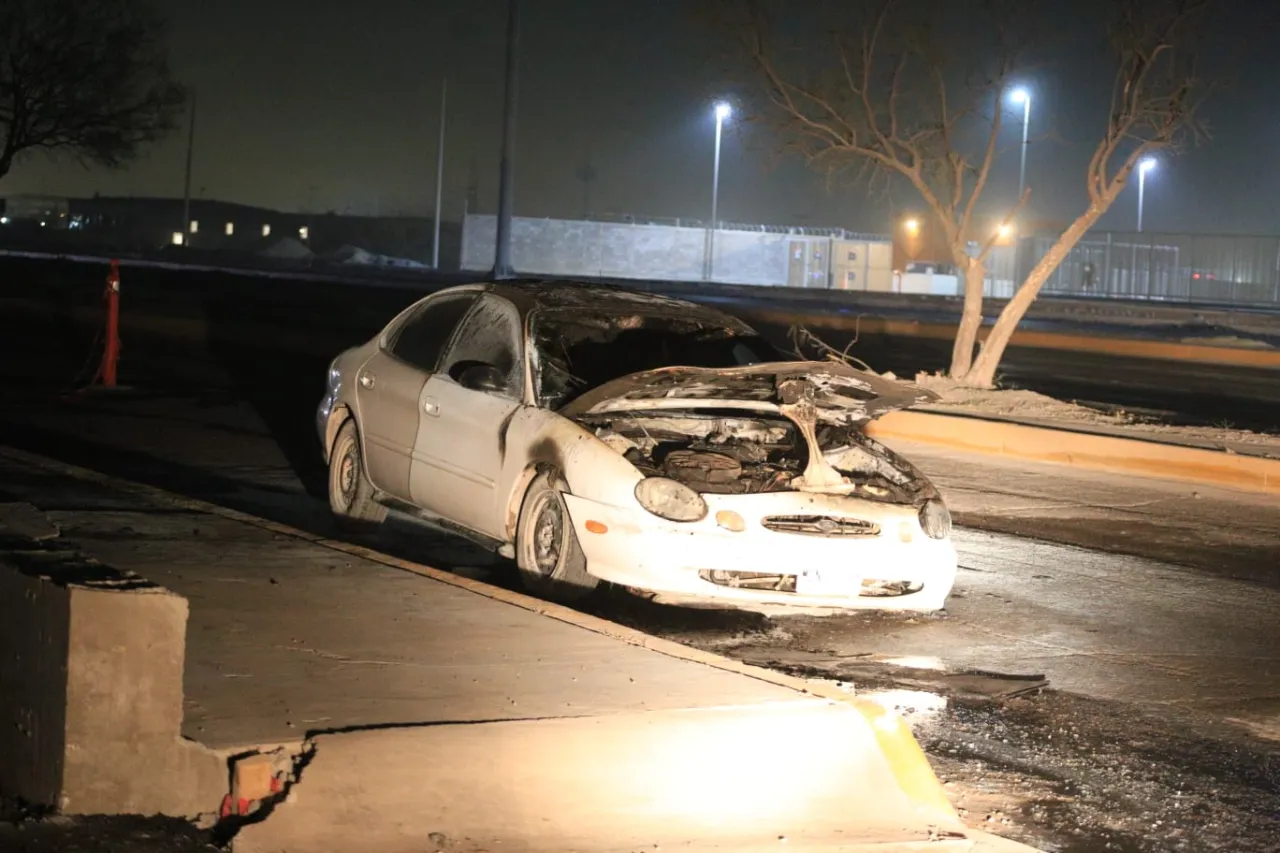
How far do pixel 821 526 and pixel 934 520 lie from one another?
2.13 feet

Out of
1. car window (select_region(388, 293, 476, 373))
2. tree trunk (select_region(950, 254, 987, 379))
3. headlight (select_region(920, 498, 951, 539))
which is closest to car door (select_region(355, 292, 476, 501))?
car window (select_region(388, 293, 476, 373))

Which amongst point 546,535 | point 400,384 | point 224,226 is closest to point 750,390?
point 546,535

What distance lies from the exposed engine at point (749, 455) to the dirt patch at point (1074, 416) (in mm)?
6242

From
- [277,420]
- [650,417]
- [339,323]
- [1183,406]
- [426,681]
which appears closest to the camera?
[426,681]

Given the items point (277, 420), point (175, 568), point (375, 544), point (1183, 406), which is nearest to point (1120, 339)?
point (1183, 406)

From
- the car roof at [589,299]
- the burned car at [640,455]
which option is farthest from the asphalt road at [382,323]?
the burned car at [640,455]

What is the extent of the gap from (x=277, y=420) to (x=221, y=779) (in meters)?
10.9

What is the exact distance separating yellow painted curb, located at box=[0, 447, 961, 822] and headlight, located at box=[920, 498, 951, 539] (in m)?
1.59

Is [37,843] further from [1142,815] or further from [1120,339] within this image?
[1120,339]

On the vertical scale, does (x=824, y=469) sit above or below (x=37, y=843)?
above

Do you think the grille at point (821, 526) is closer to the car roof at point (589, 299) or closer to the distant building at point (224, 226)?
the car roof at point (589, 299)

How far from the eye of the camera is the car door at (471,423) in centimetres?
839

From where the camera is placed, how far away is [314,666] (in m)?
5.98

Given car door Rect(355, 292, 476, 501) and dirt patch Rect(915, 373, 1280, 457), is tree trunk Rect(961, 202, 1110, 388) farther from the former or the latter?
→ car door Rect(355, 292, 476, 501)
